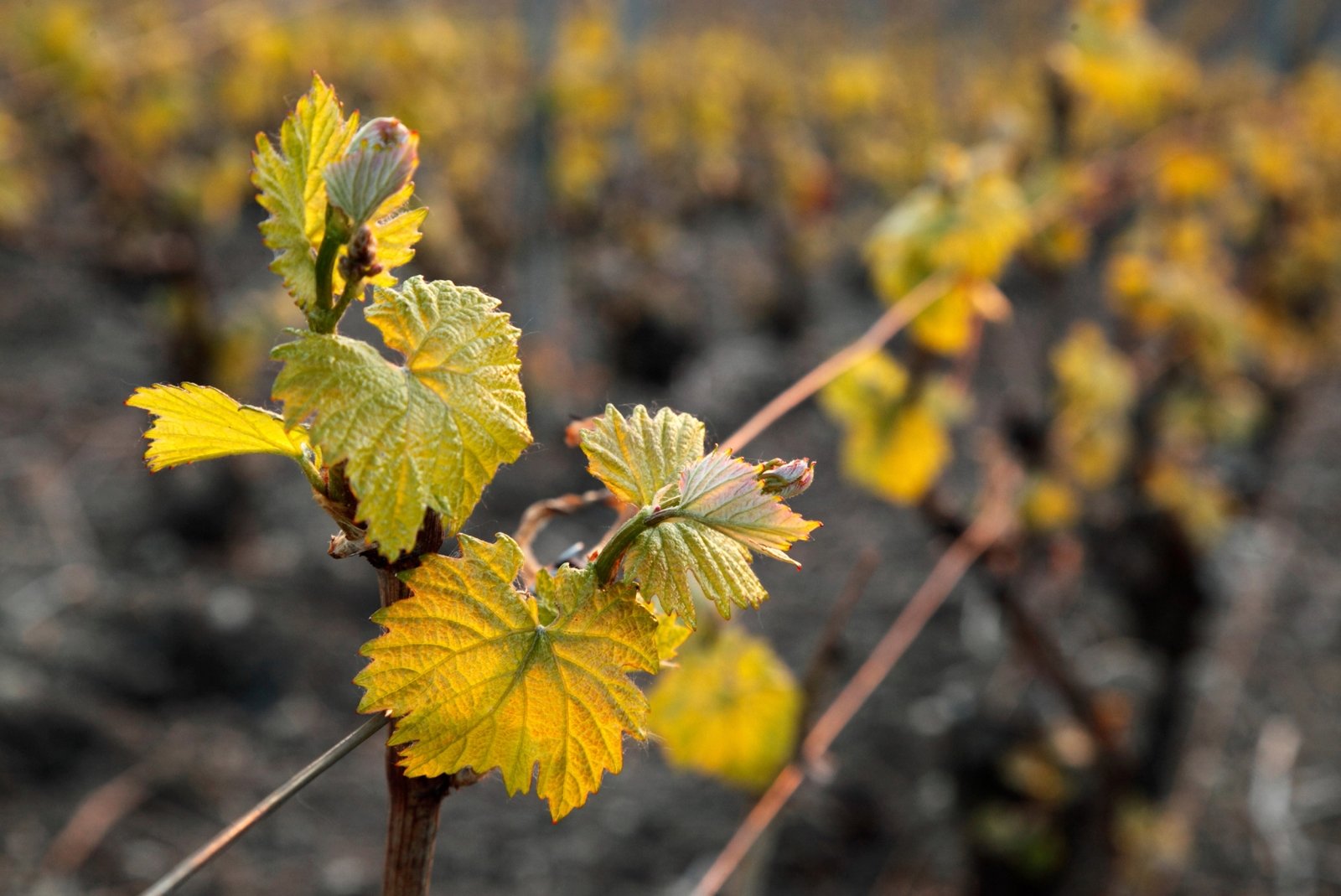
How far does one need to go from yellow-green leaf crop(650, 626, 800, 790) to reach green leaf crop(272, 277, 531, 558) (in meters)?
0.81

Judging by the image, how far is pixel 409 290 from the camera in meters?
0.51

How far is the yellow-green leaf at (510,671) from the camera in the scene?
0.53 meters

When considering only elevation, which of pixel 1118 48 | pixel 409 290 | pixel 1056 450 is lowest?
pixel 409 290

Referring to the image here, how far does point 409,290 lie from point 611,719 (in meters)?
0.25

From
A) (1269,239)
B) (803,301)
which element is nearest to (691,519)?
(1269,239)

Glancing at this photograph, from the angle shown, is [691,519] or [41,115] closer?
[691,519]

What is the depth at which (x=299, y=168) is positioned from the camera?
20.1 inches

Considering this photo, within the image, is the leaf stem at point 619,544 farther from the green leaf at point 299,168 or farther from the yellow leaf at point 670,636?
the green leaf at point 299,168

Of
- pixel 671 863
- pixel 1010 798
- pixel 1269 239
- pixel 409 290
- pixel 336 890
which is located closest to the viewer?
pixel 409 290

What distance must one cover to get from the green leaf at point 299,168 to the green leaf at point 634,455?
0.18 metres

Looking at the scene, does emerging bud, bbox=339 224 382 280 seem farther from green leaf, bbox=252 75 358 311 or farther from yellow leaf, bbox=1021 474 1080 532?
yellow leaf, bbox=1021 474 1080 532

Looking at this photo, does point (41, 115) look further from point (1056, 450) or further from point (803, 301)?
point (1056, 450)

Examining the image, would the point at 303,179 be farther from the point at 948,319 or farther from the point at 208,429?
the point at 948,319

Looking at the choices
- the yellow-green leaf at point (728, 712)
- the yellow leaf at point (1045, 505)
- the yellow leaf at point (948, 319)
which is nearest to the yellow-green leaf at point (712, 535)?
the yellow-green leaf at point (728, 712)
